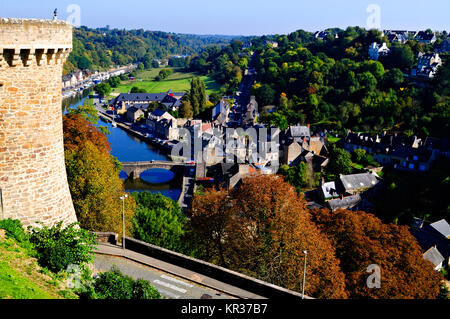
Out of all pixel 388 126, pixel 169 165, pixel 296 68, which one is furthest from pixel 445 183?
pixel 296 68

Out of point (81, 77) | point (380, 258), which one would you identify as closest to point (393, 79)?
point (380, 258)

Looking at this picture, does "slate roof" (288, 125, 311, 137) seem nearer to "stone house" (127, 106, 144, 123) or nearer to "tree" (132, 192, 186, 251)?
"tree" (132, 192, 186, 251)

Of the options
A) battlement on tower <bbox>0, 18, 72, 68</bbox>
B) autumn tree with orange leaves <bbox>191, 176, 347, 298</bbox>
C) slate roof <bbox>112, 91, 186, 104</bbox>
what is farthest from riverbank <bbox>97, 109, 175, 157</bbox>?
battlement on tower <bbox>0, 18, 72, 68</bbox>

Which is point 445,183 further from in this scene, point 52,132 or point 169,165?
point 52,132

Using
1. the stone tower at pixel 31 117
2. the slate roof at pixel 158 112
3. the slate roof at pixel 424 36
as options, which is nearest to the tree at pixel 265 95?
the slate roof at pixel 158 112

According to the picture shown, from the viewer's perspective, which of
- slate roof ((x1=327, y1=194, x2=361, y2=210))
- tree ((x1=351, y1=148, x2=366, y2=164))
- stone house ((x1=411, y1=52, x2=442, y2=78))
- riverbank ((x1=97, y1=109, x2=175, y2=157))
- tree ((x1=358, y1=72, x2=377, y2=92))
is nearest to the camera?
slate roof ((x1=327, y1=194, x2=361, y2=210))

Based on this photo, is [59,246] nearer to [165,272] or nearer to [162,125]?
[165,272]
